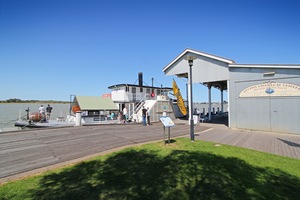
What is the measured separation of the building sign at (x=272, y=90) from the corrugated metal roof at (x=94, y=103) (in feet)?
47.2

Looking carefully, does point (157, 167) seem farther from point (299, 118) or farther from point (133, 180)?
point (299, 118)

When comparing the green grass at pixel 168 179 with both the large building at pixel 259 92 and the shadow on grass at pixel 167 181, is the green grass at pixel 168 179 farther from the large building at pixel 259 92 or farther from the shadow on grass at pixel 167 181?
the large building at pixel 259 92

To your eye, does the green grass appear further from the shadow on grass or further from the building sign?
the building sign

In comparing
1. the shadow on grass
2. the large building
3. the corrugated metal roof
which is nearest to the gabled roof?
the large building

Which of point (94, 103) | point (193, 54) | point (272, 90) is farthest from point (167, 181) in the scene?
point (94, 103)

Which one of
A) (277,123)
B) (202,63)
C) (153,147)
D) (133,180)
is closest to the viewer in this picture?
(133,180)

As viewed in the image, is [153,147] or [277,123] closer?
[153,147]

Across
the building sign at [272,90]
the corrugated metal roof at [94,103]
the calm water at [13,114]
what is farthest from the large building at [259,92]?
the calm water at [13,114]

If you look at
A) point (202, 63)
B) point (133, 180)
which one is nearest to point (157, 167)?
point (133, 180)

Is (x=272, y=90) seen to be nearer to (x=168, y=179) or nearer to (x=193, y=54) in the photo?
(x=193, y=54)

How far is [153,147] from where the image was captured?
709 centimetres

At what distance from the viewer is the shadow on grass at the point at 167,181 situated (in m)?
3.46

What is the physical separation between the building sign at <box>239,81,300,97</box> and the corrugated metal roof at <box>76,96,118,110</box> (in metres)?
14.4

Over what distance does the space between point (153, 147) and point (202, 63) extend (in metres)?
10.5
